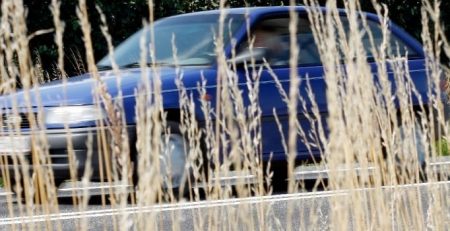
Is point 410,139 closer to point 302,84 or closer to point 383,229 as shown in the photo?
point 383,229

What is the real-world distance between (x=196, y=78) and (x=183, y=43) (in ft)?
1.64

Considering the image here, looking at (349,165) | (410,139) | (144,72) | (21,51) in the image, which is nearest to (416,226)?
(410,139)

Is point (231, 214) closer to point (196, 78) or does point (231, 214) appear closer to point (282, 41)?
point (196, 78)

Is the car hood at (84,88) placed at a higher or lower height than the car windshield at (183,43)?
lower

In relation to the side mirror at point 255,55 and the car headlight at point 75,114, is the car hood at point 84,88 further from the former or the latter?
the side mirror at point 255,55

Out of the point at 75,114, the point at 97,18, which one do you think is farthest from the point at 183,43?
the point at 97,18

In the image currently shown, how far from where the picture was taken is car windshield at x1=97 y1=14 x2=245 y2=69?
804 centimetres

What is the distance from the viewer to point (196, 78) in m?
7.76

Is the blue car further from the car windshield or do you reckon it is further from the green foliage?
the green foliage

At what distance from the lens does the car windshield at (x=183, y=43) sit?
8039 mm

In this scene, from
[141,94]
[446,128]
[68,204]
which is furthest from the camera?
[68,204]

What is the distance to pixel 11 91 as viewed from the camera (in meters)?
3.12

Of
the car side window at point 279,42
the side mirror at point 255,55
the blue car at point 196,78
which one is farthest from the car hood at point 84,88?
the car side window at point 279,42

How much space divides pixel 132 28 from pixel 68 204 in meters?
8.25
